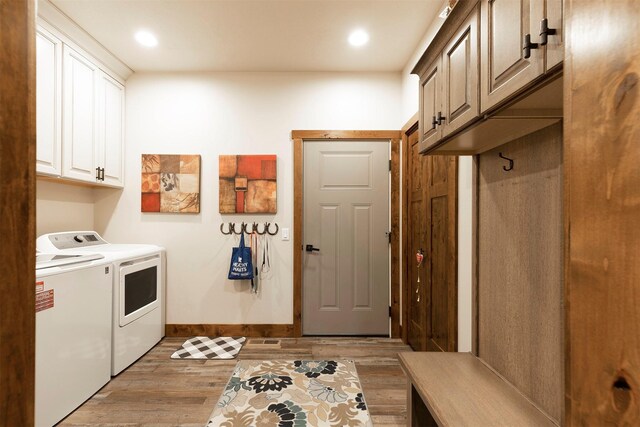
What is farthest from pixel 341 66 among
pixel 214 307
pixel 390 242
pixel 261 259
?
pixel 214 307

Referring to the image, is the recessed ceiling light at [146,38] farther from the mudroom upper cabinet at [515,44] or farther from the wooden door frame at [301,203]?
the mudroom upper cabinet at [515,44]

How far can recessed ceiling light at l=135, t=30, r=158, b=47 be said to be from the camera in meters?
2.64

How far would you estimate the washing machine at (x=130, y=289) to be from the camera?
246cm

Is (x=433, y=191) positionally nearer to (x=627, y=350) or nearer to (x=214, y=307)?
(x=627, y=350)

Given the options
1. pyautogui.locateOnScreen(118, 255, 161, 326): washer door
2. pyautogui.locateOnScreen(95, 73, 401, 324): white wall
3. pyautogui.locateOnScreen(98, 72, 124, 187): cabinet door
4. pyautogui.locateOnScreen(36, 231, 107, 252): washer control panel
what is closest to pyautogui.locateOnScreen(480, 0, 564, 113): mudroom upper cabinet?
pyautogui.locateOnScreen(95, 73, 401, 324): white wall

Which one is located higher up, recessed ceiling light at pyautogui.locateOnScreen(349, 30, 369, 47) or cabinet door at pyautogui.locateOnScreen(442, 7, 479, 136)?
recessed ceiling light at pyautogui.locateOnScreen(349, 30, 369, 47)

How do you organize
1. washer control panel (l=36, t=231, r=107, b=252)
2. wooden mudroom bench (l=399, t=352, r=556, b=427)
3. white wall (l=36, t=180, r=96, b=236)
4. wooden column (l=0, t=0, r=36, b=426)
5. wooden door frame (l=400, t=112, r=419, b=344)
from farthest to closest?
1. wooden door frame (l=400, t=112, r=419, b=344)
2. white wall (l=36, t=180, r=96, b=236)
3. washer control panel (l=36, t=231, r=107, b=252)
4. wooden mudroom bench (l=399, t=352, r=556, b=427)
5. wooden column (l=0, t=0, r=36, b=426)

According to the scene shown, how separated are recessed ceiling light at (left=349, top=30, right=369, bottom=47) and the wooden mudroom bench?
244 cm

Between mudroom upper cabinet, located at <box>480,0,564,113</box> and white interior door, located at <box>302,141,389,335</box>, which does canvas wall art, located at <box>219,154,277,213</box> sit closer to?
white interior door, located at <box>302,141,389,335</box>

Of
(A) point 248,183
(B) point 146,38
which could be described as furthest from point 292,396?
(B) point 146,38

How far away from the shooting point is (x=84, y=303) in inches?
83.7

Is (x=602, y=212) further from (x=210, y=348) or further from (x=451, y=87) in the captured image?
(x=210, y=348)

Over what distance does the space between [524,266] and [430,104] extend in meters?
0.86

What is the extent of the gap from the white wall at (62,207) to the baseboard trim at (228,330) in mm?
1346
